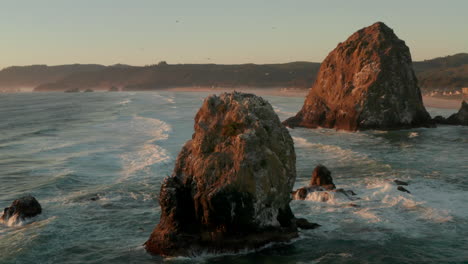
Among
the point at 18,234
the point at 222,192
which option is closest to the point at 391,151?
the point at 222,192

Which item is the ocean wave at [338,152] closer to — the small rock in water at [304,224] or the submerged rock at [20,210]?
the small rock in water at [304,224]

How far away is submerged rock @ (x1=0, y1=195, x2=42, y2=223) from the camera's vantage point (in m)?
21.5

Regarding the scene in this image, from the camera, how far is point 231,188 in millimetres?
16422

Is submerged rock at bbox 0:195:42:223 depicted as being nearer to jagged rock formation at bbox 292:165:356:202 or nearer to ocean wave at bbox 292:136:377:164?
jagged rock formation at bbox 292:165:356:202

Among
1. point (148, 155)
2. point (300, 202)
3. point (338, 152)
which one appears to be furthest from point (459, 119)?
point (300, 202)

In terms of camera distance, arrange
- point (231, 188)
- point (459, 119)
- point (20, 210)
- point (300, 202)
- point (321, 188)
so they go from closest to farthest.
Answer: point (231, 188) < point (20, 210) < point (300, 202) < point (321, 188) < point (459, 119)

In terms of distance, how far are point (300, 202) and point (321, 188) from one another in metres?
1.66

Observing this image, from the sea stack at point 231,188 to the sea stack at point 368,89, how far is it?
32809mm

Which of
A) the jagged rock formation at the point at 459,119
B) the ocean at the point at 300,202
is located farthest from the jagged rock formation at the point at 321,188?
the jagged rock formation at the point at 459,119

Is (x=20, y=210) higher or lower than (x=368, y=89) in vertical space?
lower

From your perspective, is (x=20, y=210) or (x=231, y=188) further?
(x=20, y=210)

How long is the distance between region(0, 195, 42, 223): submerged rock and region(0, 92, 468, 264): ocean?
20.4 inches

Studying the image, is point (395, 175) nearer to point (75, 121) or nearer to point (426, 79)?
point (75, 121)

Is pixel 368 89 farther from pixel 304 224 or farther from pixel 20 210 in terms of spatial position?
pixel 20 210
